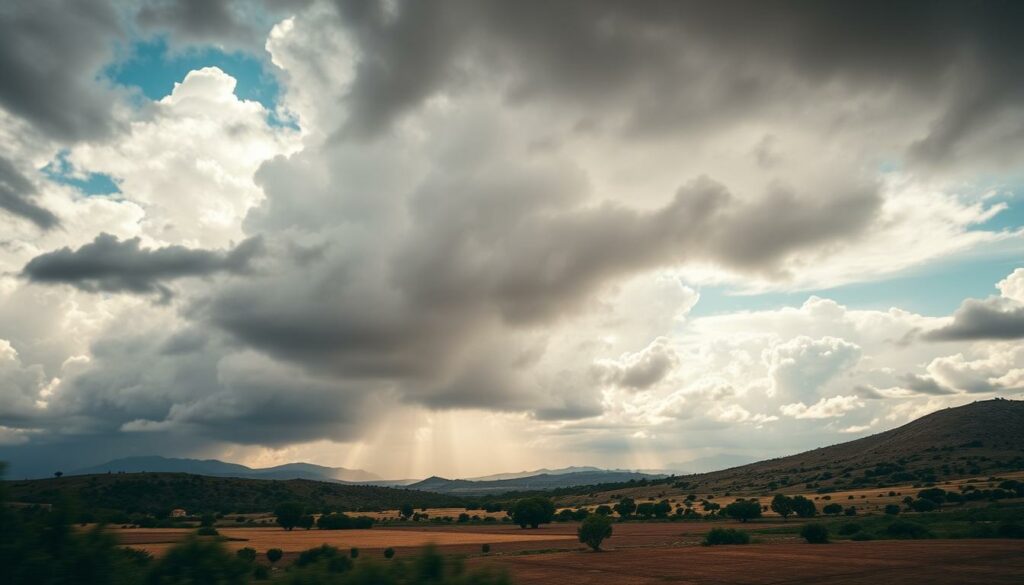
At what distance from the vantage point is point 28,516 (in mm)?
13008

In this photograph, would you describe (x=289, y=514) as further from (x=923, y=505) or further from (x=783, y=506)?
(x=923, y=505)

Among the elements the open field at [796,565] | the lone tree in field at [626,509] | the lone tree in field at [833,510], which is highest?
the open field at [796,565]

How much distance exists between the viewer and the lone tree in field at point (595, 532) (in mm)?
80062

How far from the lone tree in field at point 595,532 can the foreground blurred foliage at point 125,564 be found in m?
71.3

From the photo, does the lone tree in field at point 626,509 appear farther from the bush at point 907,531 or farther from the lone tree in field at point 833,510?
the bush at point 907,531

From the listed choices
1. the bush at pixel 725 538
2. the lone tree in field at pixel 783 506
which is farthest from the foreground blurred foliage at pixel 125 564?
the lone tree in field at pixel 783 506

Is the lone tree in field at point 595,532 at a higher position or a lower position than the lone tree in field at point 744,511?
higher

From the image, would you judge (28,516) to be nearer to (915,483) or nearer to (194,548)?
(194,548)

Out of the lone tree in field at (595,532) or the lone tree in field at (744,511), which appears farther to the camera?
the lone tree in field at (744,511)

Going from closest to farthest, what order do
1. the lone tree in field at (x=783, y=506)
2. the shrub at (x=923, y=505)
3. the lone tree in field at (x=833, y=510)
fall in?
1. the shrub at (x=923, y=505)
2. the lone tree in field at (x=833, y=510)
3. the lone tree in field at (x=783, y=506)

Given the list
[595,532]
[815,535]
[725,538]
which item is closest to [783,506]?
[815,535]

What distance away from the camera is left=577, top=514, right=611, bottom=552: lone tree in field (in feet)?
263

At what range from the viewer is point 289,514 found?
135000 mm

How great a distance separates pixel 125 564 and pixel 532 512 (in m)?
132
